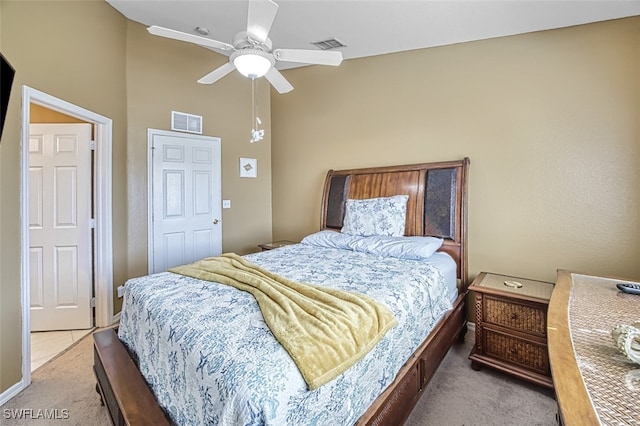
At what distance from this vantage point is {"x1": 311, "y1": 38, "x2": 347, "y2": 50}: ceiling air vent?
10.8 ft

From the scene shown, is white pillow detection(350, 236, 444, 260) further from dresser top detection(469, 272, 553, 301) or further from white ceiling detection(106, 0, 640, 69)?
white ceiling detection(106, 0, 640, 69)

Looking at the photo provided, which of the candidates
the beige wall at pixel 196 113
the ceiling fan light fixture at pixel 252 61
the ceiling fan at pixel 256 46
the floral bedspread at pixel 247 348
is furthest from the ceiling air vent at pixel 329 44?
the floral bedspread at pixel 247 348

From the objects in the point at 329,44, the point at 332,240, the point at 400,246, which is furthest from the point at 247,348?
the point at 329,44

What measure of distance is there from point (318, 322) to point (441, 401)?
4.56ft

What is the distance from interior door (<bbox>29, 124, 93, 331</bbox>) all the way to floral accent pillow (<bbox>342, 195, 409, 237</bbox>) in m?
2.83

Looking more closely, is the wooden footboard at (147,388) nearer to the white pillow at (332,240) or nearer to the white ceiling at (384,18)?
the white pillow at (332,240)

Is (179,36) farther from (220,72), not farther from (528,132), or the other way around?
(528,132)

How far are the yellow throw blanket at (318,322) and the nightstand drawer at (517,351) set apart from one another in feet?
4.41

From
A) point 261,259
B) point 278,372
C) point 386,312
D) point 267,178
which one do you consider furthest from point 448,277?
point 267,178

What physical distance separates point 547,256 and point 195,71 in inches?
177

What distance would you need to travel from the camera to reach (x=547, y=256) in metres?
2.76

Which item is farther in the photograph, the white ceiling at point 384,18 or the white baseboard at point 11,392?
the white ceiling at point 384,18

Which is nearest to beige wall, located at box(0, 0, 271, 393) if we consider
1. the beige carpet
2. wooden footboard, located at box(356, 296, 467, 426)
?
the beige carpet

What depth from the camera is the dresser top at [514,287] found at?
225 centimetres
